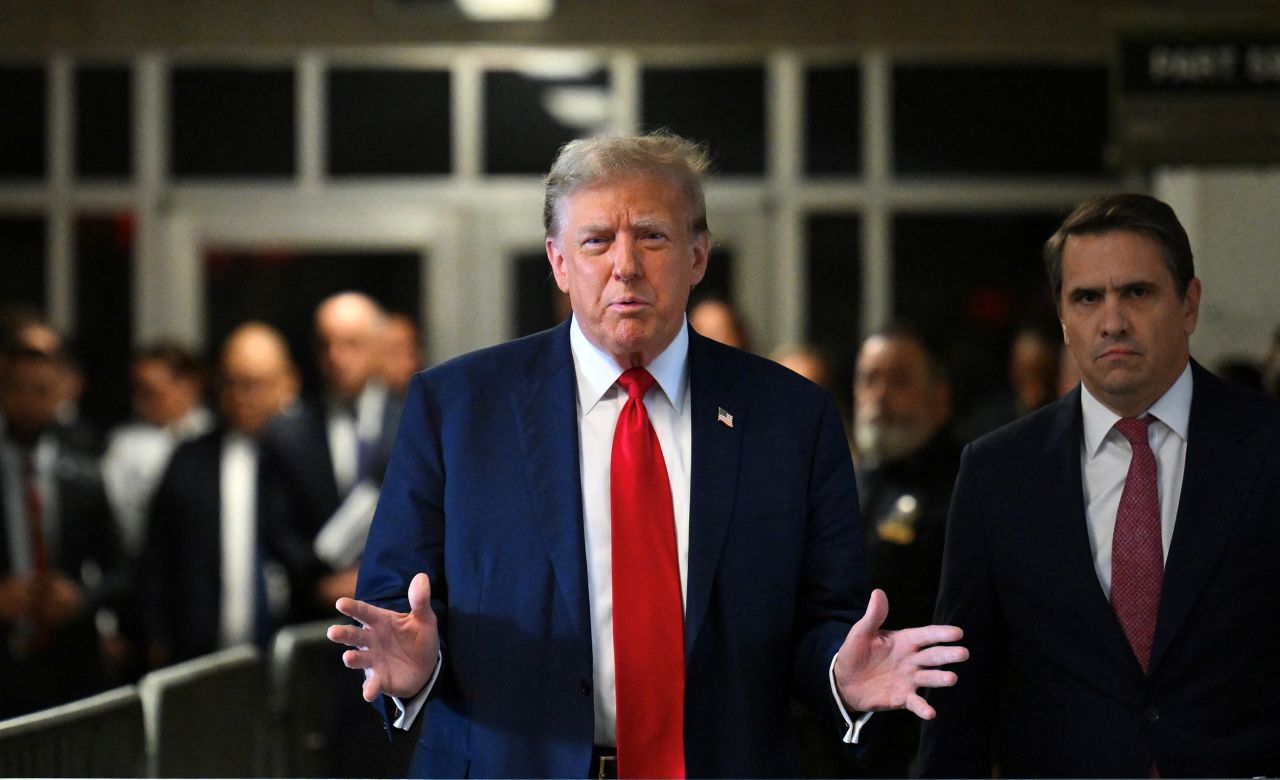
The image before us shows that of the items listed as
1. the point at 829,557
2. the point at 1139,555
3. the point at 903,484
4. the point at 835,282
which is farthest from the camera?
the point at 835,282

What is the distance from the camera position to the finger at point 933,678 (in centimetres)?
256

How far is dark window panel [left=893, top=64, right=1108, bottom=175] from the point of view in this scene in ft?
33.1

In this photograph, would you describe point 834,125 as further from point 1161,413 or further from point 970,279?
point 1161,413

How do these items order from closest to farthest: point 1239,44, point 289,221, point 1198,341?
point 1239,44 < point 1198,341 < point 289,221

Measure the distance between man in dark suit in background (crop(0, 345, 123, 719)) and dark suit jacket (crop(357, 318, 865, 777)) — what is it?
353 cm

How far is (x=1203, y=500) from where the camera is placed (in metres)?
3.00

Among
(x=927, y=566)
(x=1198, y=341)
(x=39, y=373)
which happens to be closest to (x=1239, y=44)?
(x=1198, y=341)

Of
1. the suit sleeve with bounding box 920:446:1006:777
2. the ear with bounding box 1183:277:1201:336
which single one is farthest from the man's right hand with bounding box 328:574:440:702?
the ear with bounding box 1183:277:1201:336

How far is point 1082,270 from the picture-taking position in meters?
3.06

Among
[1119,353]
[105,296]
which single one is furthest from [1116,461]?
[105,296]

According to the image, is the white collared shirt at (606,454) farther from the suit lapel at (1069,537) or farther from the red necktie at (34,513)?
the red necktie at (34,513)

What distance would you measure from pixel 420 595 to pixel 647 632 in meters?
0.38

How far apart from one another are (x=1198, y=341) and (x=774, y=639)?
5.20 metres

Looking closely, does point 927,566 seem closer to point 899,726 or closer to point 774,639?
point 899,726
